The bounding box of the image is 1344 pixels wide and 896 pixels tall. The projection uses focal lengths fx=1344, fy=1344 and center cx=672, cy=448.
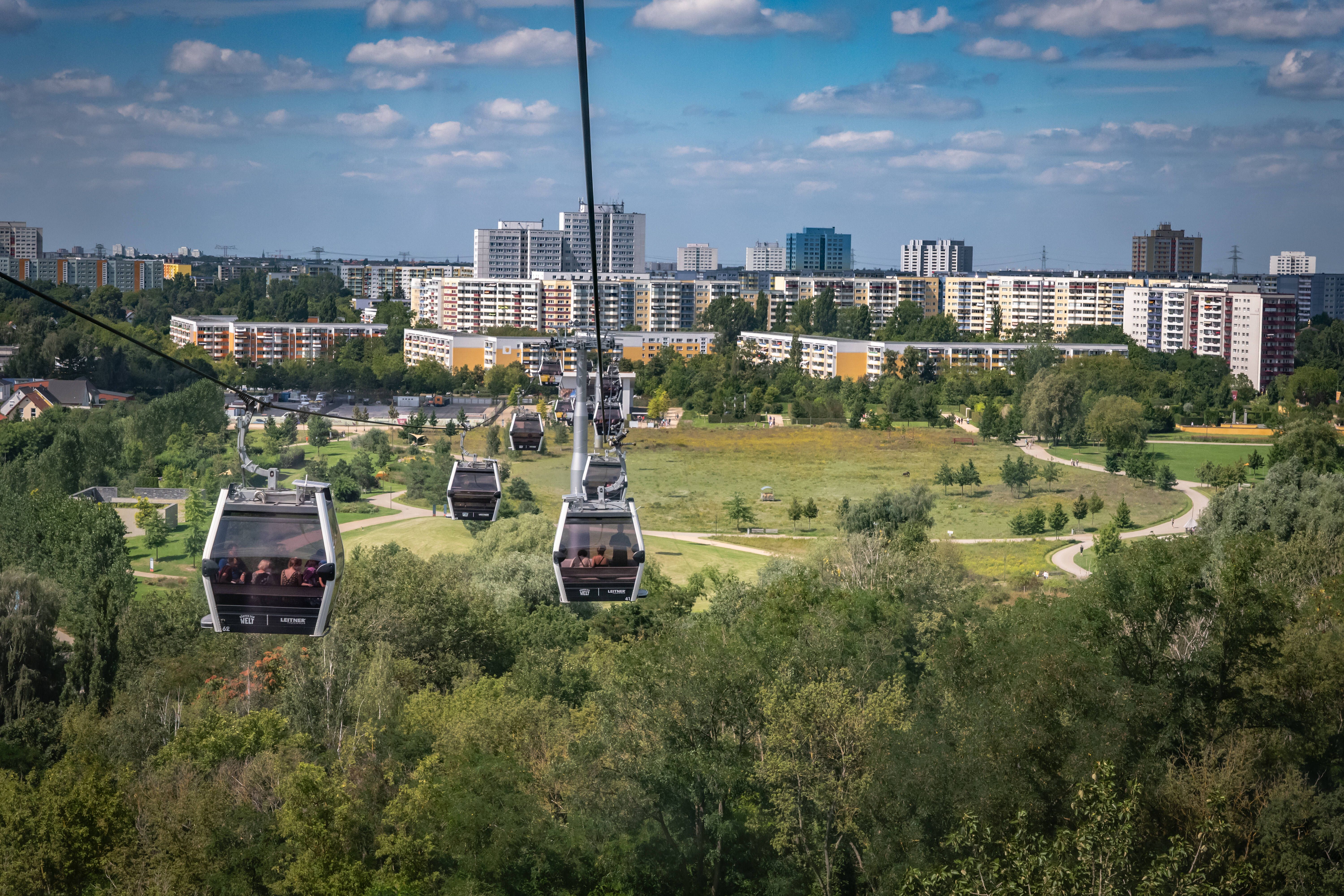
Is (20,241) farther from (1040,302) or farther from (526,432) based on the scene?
(526,432)

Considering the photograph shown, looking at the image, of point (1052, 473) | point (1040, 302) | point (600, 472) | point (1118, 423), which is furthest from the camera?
point (1040, 302)

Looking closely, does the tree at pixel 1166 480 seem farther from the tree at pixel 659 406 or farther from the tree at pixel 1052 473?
the tree at pixel 659 406

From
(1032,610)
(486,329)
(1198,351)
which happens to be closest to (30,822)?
(1032,610)

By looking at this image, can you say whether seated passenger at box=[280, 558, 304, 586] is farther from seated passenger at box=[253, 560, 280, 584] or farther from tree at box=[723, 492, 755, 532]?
tree at box=[723, 492, 755, 532]

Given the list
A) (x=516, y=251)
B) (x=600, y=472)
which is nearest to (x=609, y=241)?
(x=516, y=251)

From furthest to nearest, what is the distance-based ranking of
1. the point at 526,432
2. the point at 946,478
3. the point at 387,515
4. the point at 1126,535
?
the point at 946,478 < the point at 387,515 < the point at 1126,535 < the point at 526,432

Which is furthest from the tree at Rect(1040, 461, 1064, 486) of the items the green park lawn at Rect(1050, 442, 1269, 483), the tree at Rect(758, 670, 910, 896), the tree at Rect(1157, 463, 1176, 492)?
the tree at Rect(758, 670, 910, 896)

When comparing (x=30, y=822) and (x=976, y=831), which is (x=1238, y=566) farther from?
(x=30, y=822)
